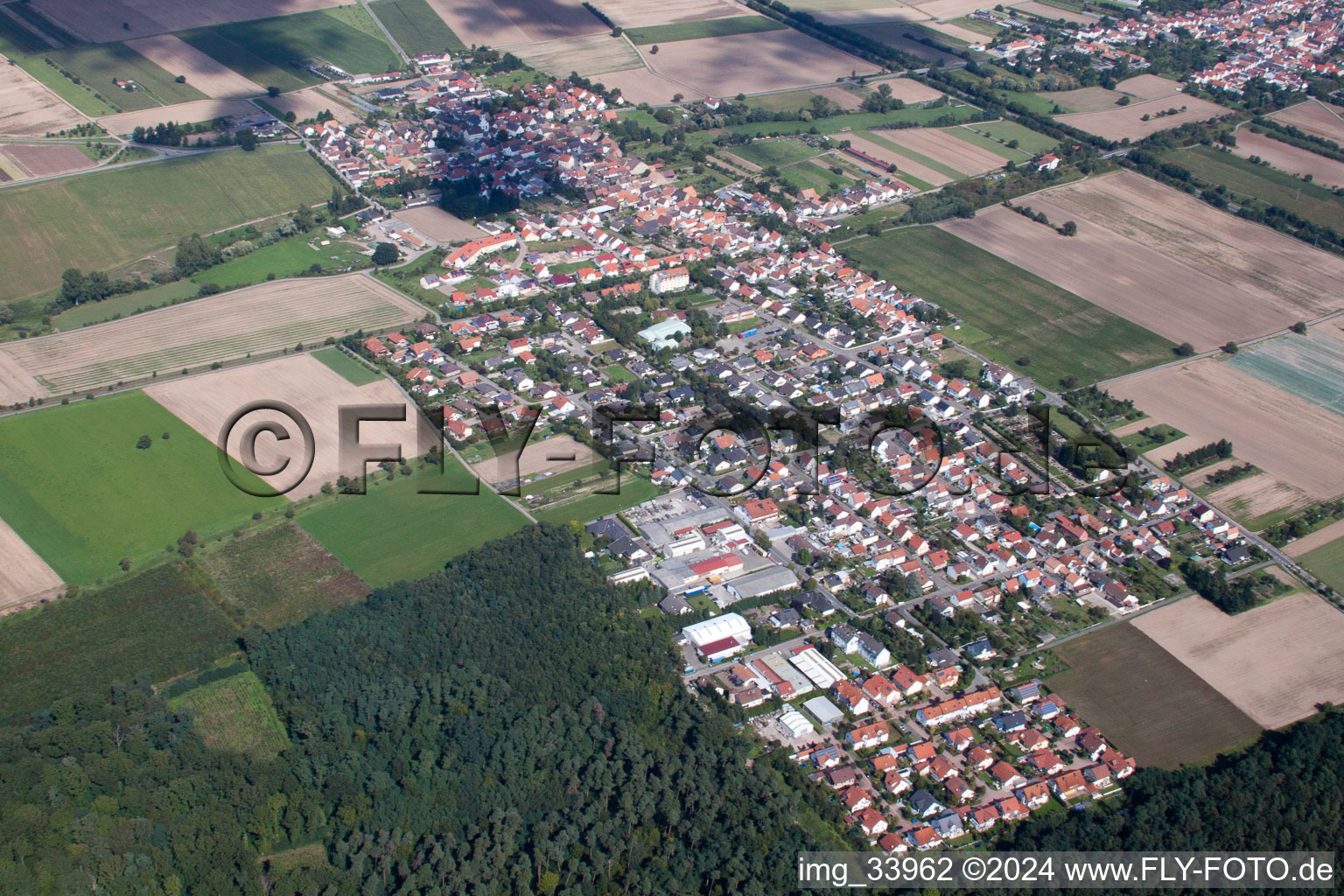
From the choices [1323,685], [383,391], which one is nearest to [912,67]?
[383,391]

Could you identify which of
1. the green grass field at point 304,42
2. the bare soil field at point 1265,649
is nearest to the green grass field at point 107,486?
the bare soil field at point 1265,649

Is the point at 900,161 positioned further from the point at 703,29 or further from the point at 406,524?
the point at 406,524

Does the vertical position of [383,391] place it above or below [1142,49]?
below

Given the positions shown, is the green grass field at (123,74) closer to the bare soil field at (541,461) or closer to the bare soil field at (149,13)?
the bare soil field at (149,13)

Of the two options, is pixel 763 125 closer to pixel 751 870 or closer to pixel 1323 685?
pixel 1323 685

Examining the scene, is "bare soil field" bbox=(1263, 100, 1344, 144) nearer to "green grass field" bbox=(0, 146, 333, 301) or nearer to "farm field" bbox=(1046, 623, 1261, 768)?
"farm field" bbox=(1046, 623, 1261, 768)
